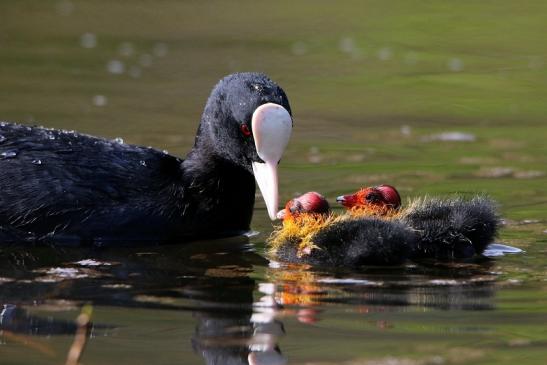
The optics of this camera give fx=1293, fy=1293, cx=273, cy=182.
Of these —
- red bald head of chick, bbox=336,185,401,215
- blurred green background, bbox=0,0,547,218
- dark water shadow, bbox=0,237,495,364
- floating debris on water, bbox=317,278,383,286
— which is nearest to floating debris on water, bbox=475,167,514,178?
blurred green background, bbox=0,0,547,218

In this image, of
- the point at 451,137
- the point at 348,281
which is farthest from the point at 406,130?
the point at 348,281

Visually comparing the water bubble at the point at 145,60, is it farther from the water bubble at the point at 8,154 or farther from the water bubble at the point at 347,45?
the water bubble at the point at 8,154

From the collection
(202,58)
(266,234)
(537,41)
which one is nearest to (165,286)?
(266,234)

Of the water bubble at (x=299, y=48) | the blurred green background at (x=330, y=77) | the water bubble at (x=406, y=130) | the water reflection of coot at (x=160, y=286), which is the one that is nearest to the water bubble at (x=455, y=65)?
the blurred green background at (x=330, y=77)

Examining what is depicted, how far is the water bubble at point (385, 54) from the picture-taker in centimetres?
1184

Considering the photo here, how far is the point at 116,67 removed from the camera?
1147cm

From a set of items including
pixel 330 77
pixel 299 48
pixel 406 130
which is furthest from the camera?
pixel 299 48

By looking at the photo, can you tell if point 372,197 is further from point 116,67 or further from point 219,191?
point 116,67

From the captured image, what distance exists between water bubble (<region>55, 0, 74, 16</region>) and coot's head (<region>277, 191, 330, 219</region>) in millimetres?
8527

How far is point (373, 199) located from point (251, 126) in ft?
2.21

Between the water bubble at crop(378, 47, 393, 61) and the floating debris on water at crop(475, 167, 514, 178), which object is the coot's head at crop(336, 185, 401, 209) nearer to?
the floating debris on water at crop(475, 167, 514, 178)

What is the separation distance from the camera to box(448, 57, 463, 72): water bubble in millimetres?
11352

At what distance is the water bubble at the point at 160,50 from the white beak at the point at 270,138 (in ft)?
20.0

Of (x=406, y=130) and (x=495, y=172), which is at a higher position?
(x=406, y=130)
